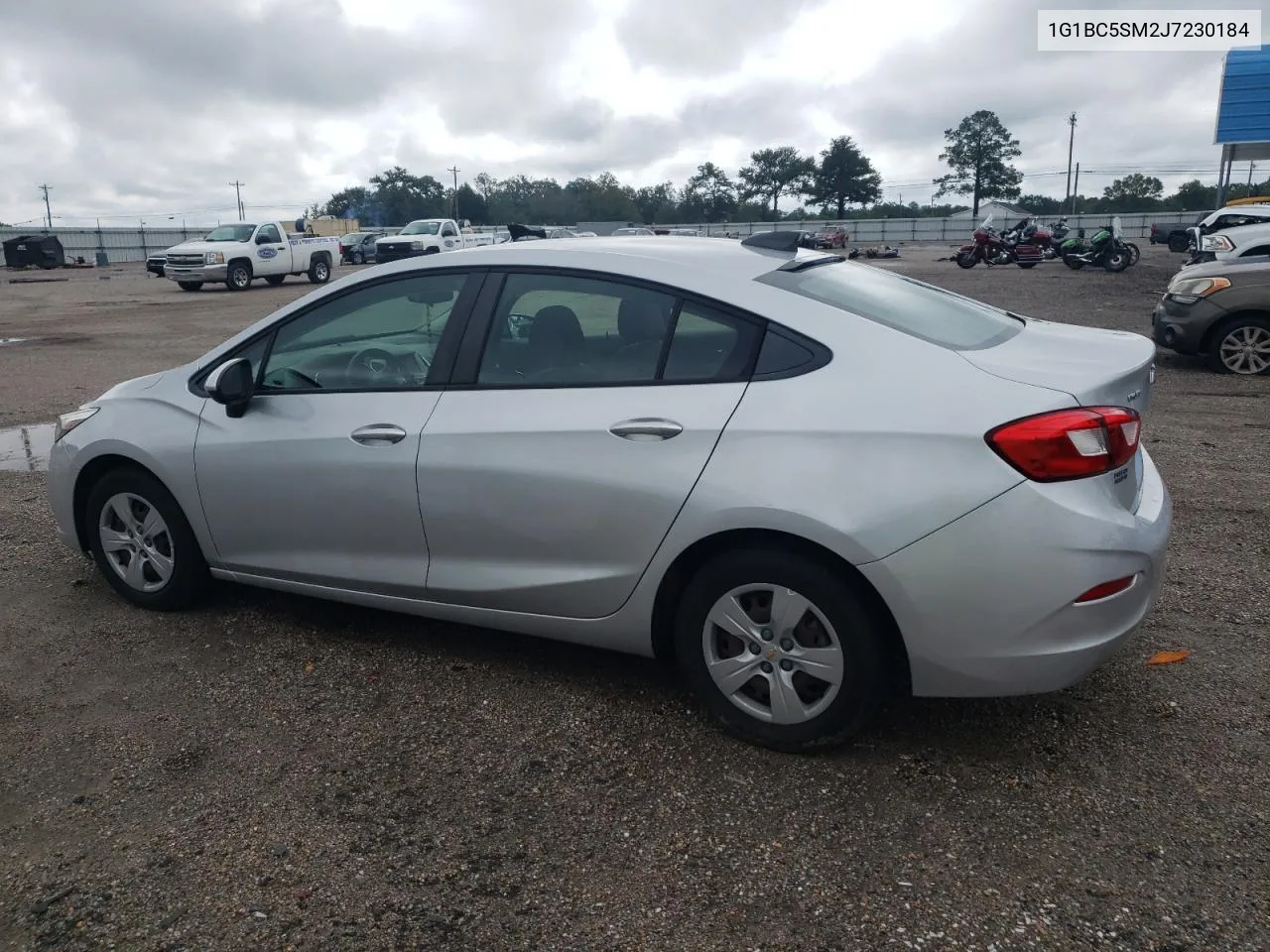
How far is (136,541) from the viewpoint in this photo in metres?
4.46

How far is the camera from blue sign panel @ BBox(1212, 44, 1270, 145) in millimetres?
35034

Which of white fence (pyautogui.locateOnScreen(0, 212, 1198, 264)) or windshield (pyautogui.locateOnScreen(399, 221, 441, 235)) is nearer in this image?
windshield (pyautogui.locateOnScreen(399, 221, 441, 235))

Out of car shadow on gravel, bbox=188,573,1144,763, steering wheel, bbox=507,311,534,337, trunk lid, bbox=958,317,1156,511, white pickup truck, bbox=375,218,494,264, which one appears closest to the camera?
trunk lid, bbox=958,317,1156,511

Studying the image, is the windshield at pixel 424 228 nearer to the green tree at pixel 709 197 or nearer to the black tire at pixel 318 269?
the black tire at pixel 318 269

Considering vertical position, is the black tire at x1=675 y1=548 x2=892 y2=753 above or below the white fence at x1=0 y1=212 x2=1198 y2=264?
below

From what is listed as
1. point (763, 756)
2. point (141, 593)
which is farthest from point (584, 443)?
point (141, 593)

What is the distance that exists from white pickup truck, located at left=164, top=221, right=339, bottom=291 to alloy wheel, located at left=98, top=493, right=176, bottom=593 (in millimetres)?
25029

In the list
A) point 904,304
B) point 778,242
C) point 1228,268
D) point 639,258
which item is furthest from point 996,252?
point 639,258

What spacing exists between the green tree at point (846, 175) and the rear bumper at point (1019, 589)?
337ft

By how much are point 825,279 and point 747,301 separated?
1.54ft

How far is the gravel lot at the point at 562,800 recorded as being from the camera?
2.53 meters

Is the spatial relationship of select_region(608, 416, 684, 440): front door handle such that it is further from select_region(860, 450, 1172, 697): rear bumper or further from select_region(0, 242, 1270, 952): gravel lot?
select_region(0, 242, 1270, 952): gravel lot

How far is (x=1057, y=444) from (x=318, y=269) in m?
30.7

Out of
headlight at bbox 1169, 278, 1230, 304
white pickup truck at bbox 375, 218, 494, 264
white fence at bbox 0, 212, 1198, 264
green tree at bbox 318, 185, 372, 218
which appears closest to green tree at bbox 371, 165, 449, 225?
green tree at bbox 318, 185, 372, 218
